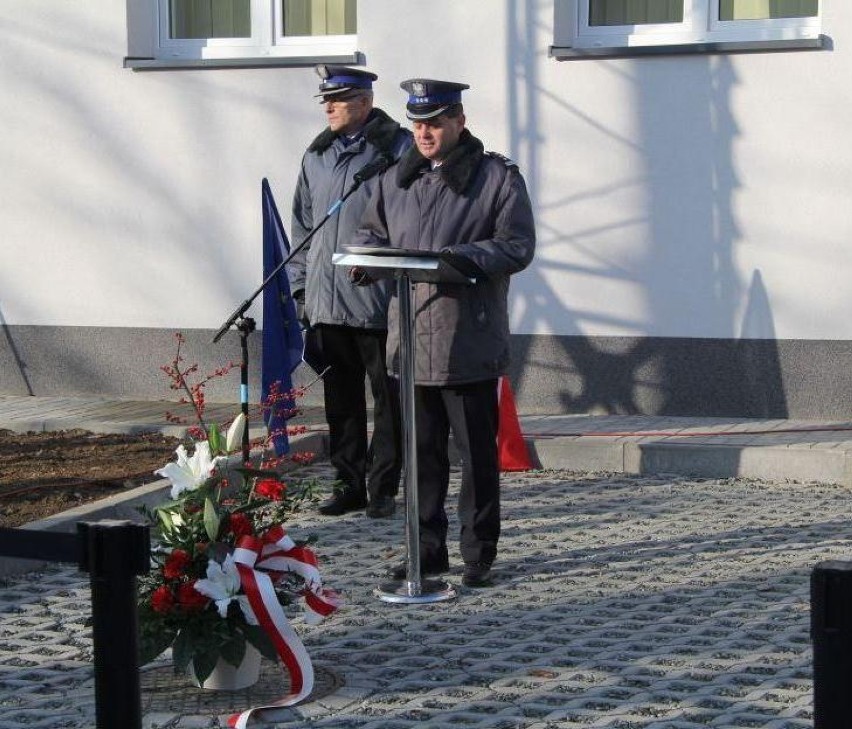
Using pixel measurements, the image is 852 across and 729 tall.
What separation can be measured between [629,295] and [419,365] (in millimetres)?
3947

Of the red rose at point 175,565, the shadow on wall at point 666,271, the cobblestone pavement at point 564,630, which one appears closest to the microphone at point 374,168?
the cobblestone pavement at point 564,630

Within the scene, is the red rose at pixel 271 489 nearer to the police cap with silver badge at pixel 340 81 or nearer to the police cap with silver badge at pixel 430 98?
the police cap with silver badge at pixel 430 98

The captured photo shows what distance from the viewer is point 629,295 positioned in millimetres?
10258

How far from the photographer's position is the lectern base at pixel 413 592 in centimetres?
624

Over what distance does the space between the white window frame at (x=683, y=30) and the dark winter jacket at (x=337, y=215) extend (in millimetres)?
2801

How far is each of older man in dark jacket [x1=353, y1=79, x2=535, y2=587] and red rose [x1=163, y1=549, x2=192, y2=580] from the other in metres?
1.55

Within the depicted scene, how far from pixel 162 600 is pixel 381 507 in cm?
286

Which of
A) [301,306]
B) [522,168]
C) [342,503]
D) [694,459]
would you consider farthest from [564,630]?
[522,168]

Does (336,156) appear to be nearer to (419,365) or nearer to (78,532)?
(419,365)

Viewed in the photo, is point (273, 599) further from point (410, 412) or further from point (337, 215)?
point (337, 215)

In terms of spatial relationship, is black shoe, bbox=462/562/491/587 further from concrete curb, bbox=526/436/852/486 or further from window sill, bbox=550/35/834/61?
window sill, bbox=550/35/834/61

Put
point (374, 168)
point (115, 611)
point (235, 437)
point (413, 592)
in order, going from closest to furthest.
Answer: point (115, 611)
point (235, 437)
point (413, 592)
point (374, 168)

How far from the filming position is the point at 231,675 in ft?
16.9

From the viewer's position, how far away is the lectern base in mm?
6242
